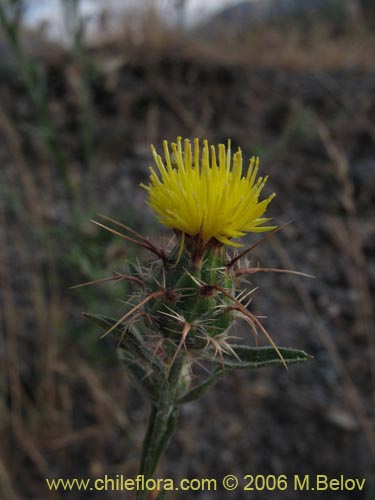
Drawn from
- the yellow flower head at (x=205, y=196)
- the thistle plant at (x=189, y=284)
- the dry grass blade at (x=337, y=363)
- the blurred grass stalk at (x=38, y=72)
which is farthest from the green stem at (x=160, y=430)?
the blurred grass stalk at (x=38, y=72)

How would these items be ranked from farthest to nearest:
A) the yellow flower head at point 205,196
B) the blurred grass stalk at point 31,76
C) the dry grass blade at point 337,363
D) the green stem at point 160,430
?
1. the blurred grass stalk at point 31,76
2. the dry grass blade at point 337,363
3. the green stem at point 160,430
4. the yellow flower head at point 205,196

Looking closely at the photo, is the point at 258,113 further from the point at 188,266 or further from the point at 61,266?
the point at 188,266

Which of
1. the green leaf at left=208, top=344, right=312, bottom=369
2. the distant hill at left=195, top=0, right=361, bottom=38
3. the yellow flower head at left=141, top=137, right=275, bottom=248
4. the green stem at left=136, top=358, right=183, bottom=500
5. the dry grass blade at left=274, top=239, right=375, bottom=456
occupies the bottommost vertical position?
the dry grass blade at left=274, top=239, right=375, bottom=456

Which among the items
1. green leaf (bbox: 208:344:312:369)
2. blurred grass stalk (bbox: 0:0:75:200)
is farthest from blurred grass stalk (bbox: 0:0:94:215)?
green leaf (bbox: 208:344:312:369)

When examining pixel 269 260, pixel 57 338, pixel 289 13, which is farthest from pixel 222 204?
→ pixel 289 13

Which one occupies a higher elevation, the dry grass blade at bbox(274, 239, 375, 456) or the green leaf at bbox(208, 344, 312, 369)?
the green leaf at bbox(208, 344, 312, 369)

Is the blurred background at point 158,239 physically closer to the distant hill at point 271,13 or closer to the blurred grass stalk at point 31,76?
the blurred grass stalk at point 31,76

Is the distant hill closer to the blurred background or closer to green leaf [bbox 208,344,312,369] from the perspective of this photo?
the blurred background
